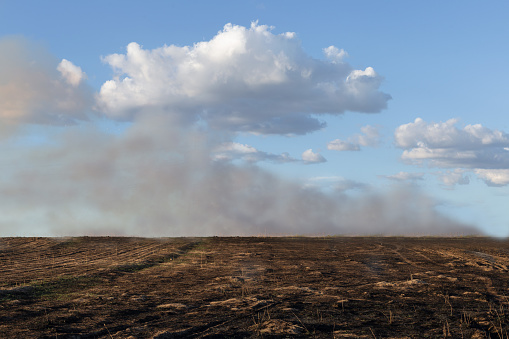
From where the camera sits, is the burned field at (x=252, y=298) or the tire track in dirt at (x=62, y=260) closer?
the burned field at (x=252, y=298)

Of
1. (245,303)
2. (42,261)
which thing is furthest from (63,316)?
(42,261)

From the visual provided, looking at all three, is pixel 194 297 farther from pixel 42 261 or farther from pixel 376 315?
pixel 42 261

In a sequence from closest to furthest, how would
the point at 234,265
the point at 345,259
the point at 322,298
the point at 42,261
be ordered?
1. the point at 322,298
2. the point at 234,265
3. the point at 42,261
4. the point at 345,259

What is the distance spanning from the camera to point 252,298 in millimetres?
15781

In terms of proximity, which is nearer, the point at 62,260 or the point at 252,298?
the point at 252,298

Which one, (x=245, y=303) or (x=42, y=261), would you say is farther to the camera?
(x=42, y=261)

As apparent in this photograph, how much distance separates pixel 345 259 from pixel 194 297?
55.2ft

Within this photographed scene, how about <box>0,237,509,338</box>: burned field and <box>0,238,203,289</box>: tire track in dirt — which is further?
<box>0,238,203,289</box>: tire track in dirt

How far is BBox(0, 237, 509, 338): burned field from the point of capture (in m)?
12.0

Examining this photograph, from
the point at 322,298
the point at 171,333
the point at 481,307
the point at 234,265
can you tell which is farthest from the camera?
the point at 234,265

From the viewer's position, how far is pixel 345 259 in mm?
31062

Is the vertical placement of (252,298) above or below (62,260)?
below

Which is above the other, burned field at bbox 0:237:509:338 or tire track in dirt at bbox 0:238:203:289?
tire track in dirt at bbox 0:238:203:289

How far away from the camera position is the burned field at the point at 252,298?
12.0 meters
